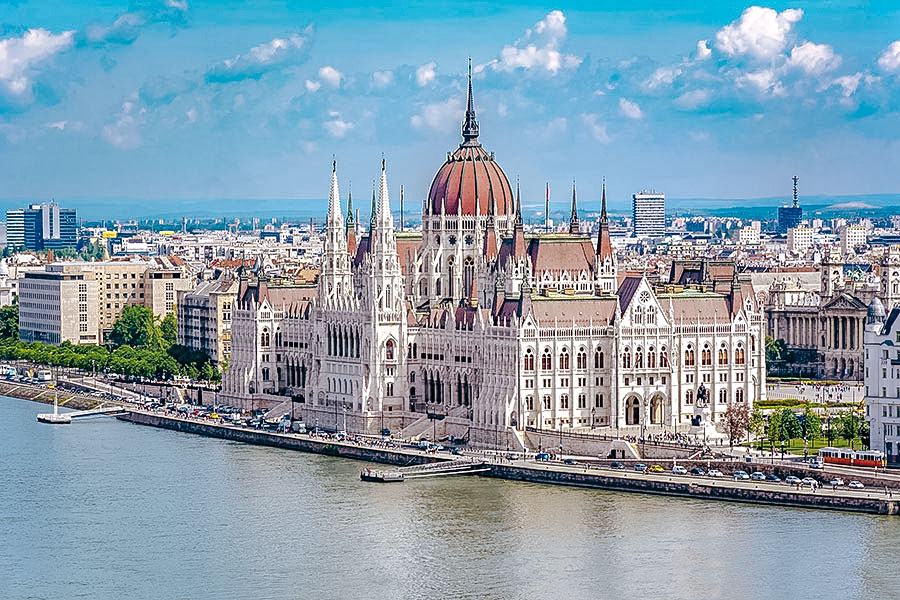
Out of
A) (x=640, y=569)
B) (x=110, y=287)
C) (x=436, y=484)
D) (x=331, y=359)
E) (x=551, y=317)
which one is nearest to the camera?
(x=640, y=569)

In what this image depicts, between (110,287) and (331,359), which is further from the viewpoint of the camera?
(110,287)

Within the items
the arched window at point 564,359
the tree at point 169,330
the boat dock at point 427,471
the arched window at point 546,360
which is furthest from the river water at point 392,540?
the tree at point 169,330

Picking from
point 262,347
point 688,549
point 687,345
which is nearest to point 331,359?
point 262,347

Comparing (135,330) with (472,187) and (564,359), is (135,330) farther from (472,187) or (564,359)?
(564,359)

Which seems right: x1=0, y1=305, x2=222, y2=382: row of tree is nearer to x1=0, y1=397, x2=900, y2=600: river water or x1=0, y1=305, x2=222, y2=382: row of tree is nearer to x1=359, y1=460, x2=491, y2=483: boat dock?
x1=0, y1=397, x2=900, y2=600: river water

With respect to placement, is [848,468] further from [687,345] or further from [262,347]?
[262,347]

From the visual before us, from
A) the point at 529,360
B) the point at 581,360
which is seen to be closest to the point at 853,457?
the point at 581,360
